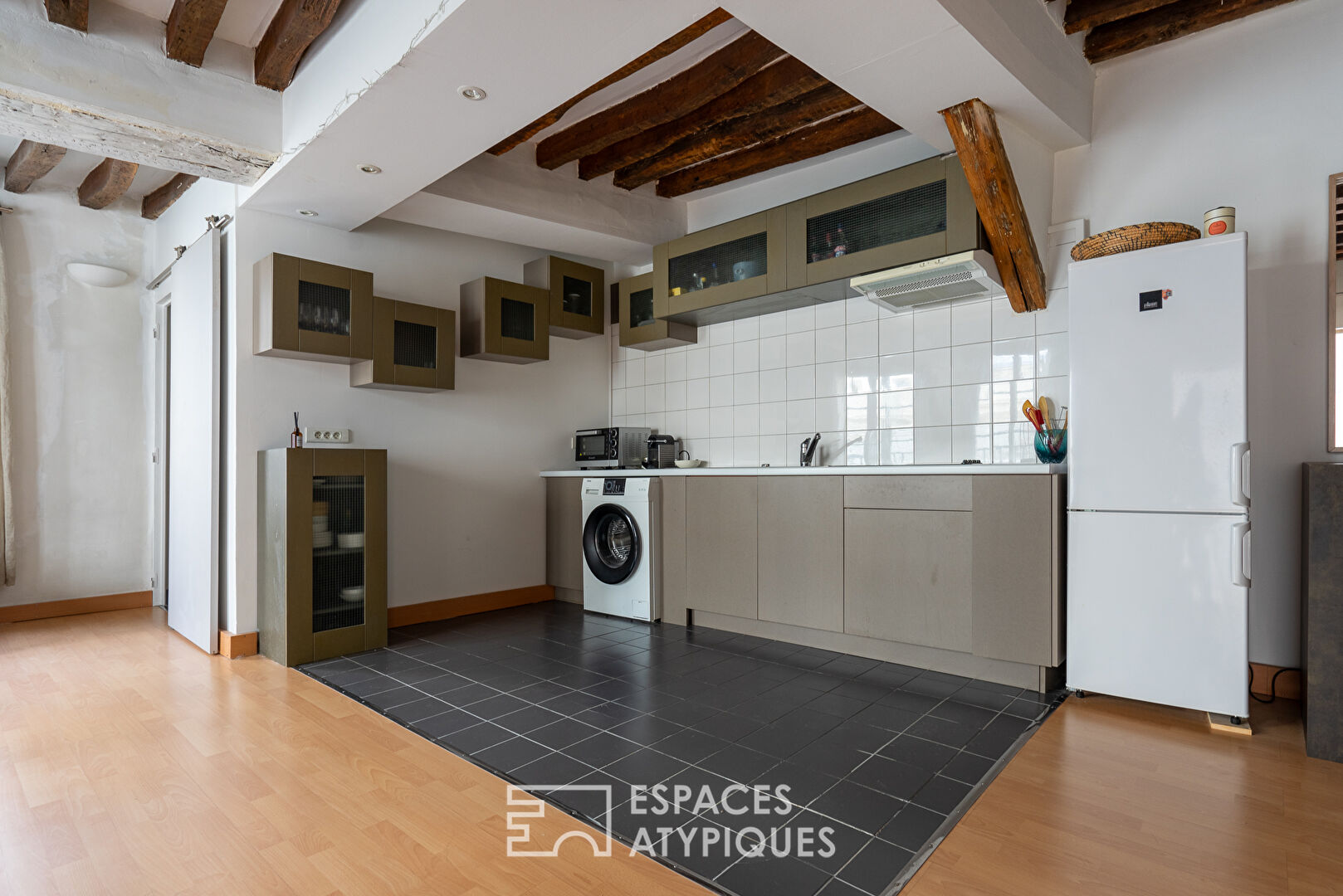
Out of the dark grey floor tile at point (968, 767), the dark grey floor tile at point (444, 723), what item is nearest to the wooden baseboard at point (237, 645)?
the dark grey floor tile at point (444, 723)

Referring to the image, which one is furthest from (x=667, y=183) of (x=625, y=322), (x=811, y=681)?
(x=811, y=681)

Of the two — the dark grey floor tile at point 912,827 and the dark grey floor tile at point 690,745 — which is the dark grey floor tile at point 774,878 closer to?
the dark grey floor tile at point 912,827

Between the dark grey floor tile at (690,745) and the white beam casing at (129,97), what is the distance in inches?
121

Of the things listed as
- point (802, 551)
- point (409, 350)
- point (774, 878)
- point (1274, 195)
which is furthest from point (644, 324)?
point (774, 878)

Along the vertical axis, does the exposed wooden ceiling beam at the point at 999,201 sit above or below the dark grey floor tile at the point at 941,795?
above

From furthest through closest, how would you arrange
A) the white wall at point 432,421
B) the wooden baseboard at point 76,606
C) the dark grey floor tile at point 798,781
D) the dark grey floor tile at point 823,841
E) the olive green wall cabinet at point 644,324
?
the olive green wall cabinet at point 644,324 → the wooden baseboard at point 76,606 → the white wall at point 432,421 → the dark grey floor tile at point 798,781 → the dark grey floor tile at point 823,841

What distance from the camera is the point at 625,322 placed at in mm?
4832

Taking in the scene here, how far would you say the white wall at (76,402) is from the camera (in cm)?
440

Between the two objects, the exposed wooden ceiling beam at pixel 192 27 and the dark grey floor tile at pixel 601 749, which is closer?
the dark grey floor tile at pixel 601 749

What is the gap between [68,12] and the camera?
2602mm

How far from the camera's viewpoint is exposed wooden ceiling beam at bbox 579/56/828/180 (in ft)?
10.1

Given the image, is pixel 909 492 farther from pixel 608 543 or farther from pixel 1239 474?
pixel 608 543

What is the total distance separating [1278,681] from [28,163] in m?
6.61

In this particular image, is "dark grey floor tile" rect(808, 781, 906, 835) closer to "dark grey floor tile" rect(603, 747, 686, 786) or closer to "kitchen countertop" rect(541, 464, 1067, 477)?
"dark grey floor tile" rect(603, 747, 686, 786)
